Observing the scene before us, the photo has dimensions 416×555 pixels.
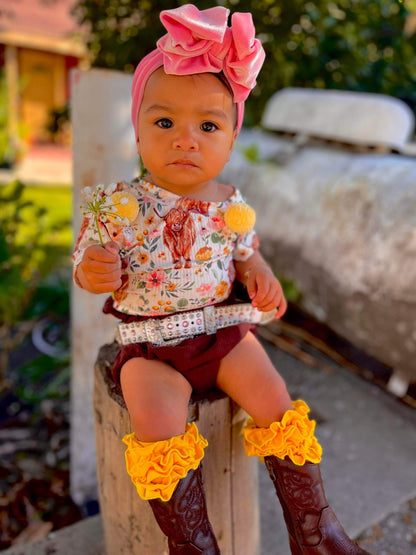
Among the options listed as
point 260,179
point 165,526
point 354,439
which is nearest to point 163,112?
point 165,526

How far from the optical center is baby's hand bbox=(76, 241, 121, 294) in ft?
4.18

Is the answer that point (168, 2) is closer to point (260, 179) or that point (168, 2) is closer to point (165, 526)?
point (260, 179)

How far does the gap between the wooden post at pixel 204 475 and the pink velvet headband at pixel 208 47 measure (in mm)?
836

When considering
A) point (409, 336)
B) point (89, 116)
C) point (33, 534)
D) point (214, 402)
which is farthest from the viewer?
point (409, 336)

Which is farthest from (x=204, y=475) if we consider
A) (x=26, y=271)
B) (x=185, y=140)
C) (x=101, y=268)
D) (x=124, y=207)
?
(x=26, y=271)

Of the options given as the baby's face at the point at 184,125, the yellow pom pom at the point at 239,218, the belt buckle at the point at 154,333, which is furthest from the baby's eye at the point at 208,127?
the belt buckle at the point at 154,333

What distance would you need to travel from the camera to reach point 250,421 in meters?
1.47

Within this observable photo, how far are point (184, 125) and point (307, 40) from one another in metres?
2.75

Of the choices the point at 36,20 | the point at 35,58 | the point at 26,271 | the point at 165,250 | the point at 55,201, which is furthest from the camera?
the point at 35,58

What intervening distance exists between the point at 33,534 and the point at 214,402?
1.17 m

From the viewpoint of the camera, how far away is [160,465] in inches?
47.8

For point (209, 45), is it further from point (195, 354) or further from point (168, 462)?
point (168, 462)

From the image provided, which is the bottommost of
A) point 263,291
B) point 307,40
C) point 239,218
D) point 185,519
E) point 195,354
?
point 185,519

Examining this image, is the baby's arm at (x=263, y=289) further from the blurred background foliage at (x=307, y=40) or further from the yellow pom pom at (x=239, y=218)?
the blurred background foliage at (x=307, y=40)
